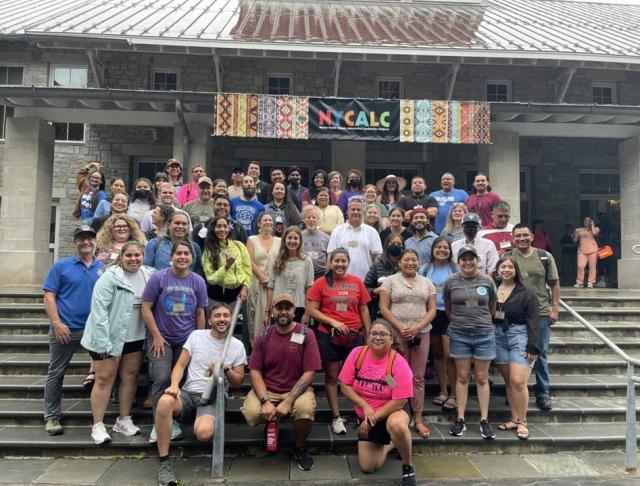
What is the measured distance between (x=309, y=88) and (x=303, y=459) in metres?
10.4

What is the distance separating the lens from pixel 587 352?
661 centimetres

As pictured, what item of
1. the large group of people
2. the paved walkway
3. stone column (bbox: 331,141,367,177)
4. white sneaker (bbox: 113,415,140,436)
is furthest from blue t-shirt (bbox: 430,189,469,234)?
white sneaker (bbox: 113,415,140,436)

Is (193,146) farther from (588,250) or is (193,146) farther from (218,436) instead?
(588,250)

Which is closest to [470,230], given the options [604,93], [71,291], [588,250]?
[71,291]

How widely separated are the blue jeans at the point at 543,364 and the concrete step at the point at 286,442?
0.47 metres

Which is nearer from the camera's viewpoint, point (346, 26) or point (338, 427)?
point (338, 427)

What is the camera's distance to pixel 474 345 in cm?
465

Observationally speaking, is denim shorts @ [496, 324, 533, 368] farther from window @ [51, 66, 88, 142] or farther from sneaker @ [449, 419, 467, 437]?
window @ [51, 66, 88, 142]

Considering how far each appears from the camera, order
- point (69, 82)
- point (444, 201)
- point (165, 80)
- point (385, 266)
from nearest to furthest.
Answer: point (385, 266)
point (444, 201)
point (165, 80)
point (69, 82)

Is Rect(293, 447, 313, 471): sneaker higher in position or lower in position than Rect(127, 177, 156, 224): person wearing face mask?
lower

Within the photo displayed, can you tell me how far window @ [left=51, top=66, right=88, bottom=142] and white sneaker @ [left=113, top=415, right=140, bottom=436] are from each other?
417 inches

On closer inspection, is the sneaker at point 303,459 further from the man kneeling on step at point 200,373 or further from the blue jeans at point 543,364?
the blue jeans at point 543,364

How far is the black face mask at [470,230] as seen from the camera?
5.39 metres

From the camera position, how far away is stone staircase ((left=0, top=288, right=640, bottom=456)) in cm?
448
